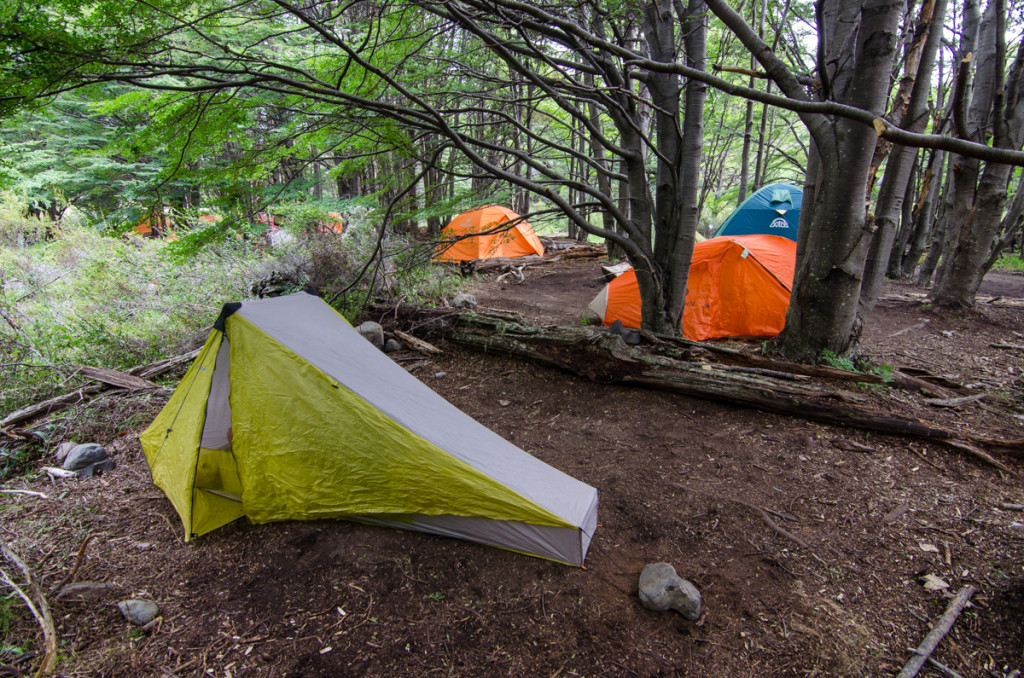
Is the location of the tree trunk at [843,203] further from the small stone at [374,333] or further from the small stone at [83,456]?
Result: the small stone at [83,456]

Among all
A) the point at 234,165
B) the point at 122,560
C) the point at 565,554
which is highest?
the point at 234,165

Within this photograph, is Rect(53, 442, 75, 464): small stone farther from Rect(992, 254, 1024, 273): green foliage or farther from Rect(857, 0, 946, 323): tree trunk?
Rect(992, 254, 1024, 273): green foliage

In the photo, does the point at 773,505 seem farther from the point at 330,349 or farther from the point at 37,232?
the point at 37,232

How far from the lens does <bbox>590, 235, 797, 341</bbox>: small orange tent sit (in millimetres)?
6016

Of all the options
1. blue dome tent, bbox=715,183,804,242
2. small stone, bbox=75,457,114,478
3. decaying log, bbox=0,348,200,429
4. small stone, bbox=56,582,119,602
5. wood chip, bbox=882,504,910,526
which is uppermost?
blue dome tent, bbox=715,183,804,242

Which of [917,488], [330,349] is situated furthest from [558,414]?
[917,488]

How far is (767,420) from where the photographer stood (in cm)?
387

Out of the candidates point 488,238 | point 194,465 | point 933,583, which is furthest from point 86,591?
point 488,238

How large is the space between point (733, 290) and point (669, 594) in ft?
15.9

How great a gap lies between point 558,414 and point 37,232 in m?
13.3

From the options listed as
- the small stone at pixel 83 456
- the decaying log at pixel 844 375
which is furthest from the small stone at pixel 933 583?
the small stone at pixel 83 456

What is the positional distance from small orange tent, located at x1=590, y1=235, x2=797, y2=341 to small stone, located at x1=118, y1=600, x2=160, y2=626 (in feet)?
18.7

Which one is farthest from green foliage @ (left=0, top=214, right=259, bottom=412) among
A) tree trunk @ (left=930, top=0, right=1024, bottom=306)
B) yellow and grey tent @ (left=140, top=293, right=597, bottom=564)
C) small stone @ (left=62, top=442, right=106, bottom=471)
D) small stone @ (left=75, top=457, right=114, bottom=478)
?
tree trunk @ (left=930, top=0, right=1024, bottom=306)

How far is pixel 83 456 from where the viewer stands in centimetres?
378
